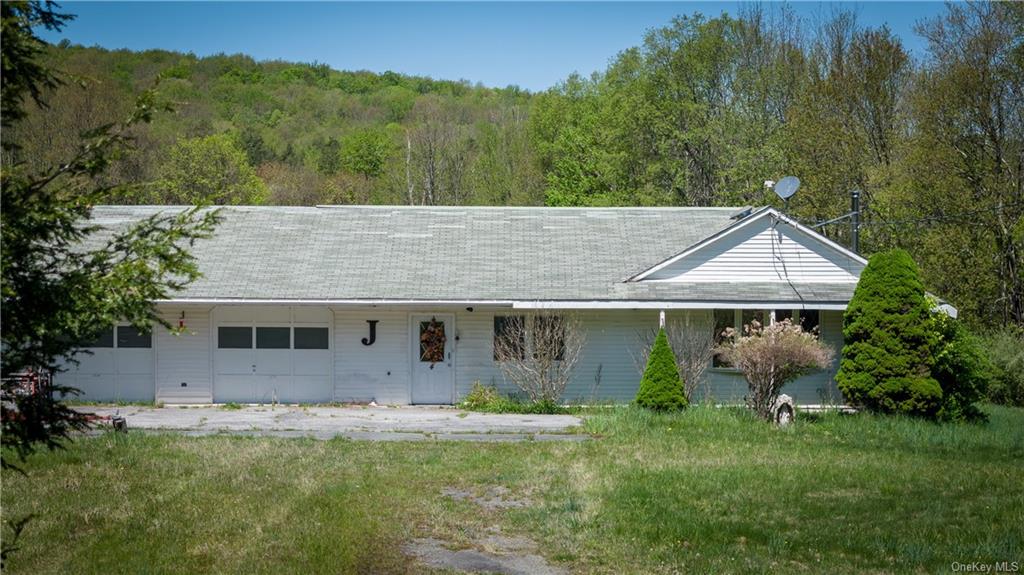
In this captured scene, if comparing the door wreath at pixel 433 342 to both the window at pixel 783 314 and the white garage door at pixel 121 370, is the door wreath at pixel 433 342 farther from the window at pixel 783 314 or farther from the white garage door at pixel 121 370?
the window at pixel 783 314

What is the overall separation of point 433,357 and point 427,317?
943mm

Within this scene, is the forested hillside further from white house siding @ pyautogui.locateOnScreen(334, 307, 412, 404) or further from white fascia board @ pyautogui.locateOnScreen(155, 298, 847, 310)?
white house siding @ pyautogui.locateOnScreen(334, 307, 412, 404)

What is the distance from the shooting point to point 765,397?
2003cm

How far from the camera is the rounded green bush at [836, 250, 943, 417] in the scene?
63.2ft

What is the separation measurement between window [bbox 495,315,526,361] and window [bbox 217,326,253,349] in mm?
5730

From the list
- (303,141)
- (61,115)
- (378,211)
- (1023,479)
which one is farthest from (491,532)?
(303,141)

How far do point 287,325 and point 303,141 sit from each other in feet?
180

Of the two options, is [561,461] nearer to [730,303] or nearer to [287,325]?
[730,303]

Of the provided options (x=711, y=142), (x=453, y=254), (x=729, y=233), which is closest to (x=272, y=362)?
(x=453, y=254)

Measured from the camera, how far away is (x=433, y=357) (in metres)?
23.5

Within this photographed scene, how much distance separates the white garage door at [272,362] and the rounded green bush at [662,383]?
24.4ft

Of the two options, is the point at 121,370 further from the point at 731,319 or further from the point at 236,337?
the point at 731,319

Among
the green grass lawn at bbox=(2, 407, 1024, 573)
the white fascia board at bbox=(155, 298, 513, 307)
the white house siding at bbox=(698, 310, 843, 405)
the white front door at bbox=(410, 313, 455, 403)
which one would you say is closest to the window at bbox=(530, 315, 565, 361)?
the white fascia board at bbox=(155, 298, 513, 307)

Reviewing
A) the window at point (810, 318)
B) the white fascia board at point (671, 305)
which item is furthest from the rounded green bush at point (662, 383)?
the window at point (810, 318)
